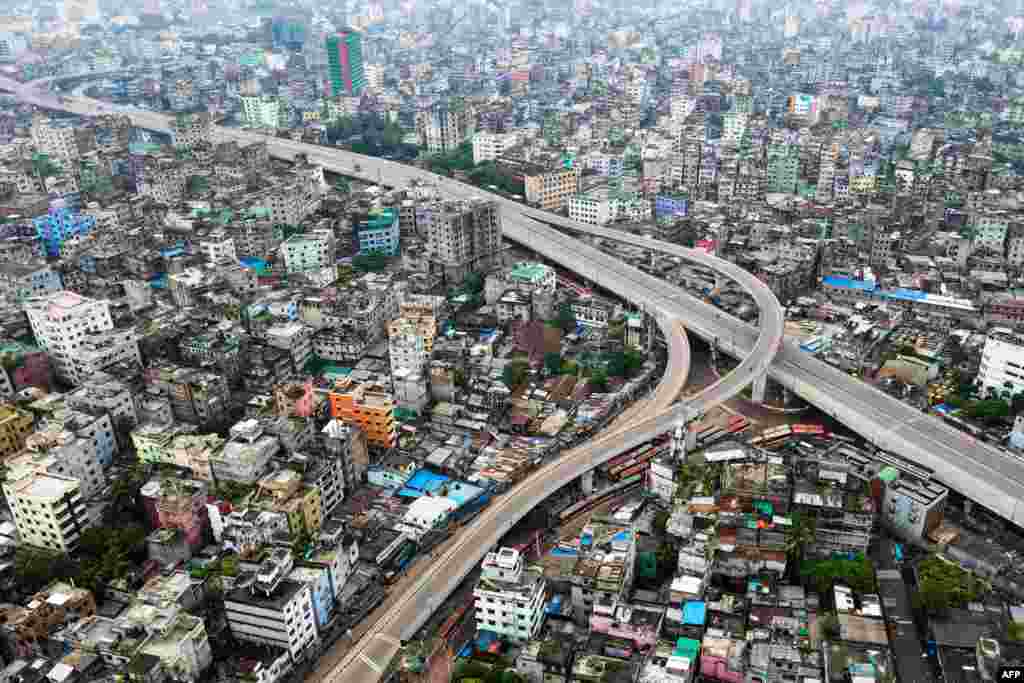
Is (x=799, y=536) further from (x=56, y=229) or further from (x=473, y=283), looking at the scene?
(x=56, y=229)

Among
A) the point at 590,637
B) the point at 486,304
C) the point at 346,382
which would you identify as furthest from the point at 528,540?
the point at 486,304

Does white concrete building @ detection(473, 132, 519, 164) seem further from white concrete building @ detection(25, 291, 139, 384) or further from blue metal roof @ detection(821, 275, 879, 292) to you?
white concrete building @ detection(25, 291, 139, 384)

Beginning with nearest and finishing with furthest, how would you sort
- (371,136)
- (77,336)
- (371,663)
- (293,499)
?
(371,663) → (293,499) → (77,336) → (371,136)

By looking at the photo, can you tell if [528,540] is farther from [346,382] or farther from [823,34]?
[823,34]

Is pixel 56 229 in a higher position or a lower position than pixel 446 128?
higher

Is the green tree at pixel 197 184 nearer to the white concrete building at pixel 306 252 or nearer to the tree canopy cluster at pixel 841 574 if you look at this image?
the white concrete building at pixel 306 252

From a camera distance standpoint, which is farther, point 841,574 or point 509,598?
point 841,574

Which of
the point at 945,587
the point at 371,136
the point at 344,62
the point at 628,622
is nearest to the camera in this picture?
the point at 628,622

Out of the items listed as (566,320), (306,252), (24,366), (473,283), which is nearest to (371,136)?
(306,252)
